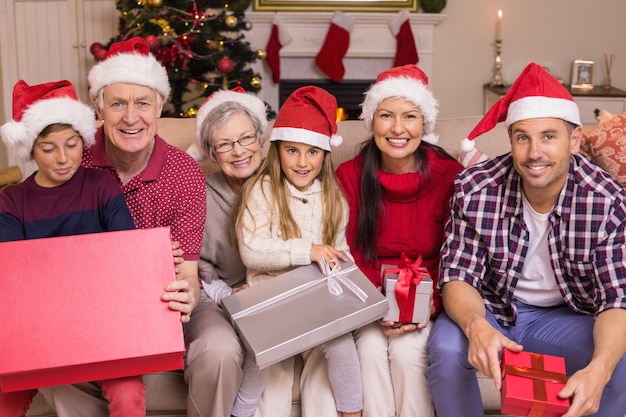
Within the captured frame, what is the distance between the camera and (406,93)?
2234mm

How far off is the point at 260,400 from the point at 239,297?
32 centimetres

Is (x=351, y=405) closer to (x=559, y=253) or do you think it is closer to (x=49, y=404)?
(x=559, y=253)

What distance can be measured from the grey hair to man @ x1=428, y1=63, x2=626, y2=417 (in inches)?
27.9

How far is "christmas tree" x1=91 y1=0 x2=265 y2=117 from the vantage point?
4.11m

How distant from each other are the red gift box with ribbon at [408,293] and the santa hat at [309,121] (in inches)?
20.8

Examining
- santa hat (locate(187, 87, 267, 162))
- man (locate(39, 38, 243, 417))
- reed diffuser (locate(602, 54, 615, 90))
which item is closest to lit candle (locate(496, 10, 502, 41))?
reed diffuser (locate(602, 54, 615, 90))

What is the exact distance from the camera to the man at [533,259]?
1804 mm

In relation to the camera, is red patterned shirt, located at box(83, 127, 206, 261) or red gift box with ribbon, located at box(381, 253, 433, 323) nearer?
red gift box with ribbon, located at box(381, 253, 433, 323)

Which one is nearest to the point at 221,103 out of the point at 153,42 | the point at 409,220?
the point at 409,220

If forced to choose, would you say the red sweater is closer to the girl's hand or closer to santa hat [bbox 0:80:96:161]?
the girl's hand

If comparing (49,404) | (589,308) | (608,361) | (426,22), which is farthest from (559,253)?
(426,22)

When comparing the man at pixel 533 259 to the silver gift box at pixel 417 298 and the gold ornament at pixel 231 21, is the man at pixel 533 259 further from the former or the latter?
the gold ornament at pixel 231 21

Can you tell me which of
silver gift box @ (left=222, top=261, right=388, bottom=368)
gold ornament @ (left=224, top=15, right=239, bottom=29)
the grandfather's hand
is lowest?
silver gift box @ (left=222, top=261, right=388, bottom=368)

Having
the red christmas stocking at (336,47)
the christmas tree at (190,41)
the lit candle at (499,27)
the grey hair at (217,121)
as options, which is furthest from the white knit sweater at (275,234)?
the lit candle at (499,27)
